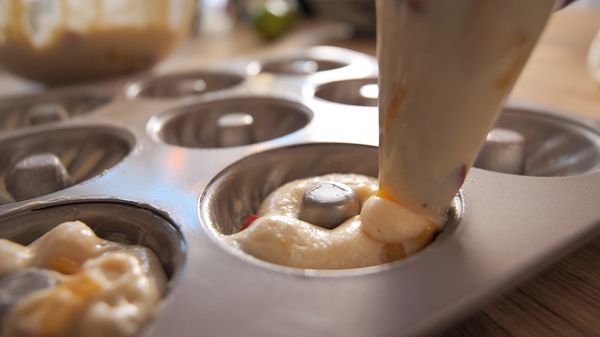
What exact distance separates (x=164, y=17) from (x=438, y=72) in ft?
3.34

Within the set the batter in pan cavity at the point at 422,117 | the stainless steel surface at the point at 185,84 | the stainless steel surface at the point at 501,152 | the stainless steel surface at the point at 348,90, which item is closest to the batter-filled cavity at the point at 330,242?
the batter in pan cavity at the point at 422,117

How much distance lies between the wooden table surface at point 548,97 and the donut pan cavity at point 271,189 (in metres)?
0.06

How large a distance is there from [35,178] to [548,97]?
3.15 ft

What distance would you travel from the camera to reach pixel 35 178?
77 cm

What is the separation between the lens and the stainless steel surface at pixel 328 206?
0.62 meters

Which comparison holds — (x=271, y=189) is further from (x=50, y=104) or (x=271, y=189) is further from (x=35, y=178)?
(x=50, y=104)

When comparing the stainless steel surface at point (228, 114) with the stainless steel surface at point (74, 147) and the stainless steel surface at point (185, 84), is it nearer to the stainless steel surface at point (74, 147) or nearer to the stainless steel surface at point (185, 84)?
the stainless steel surface at point (74, 147)

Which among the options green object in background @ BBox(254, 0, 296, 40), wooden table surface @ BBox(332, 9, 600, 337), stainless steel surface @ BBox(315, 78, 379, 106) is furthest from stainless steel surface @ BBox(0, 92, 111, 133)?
wooden table surface @ BBox(332, 9, 600, 337)

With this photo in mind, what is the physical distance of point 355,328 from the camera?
394 mm

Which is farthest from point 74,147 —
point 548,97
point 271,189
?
point 548,97

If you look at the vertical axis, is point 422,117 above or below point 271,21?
above

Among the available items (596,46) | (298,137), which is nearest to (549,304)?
(298,137)

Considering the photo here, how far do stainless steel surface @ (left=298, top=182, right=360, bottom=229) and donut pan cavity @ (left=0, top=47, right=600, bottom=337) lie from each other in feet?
0.38

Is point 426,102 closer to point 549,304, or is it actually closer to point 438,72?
point 438,72
